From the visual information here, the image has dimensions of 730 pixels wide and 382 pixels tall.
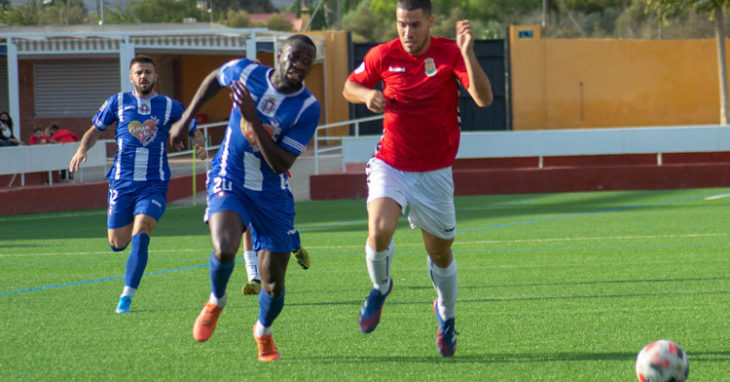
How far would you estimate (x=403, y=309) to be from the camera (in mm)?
7871

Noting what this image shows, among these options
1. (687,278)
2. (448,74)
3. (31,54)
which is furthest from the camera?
(31,54)

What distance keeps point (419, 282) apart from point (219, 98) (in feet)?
85.2

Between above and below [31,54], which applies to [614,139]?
below

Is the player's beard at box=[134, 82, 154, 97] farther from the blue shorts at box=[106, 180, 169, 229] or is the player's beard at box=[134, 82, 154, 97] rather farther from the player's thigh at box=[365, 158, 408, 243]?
the player's thigh at box=[365, 158, 408, 243]

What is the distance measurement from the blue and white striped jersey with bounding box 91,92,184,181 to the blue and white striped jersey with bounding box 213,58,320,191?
105 inches

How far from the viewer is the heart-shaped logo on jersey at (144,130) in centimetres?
856

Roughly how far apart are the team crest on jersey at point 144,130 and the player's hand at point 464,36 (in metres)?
3.59

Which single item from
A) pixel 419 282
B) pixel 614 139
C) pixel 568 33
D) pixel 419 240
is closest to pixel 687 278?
pixel 419 282

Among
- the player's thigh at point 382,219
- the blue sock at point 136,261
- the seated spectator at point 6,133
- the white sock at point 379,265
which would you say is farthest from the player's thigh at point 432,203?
the seated spectator at point 6,133

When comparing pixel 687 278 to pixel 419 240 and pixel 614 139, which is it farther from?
pixel 614 139

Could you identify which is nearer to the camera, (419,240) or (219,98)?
(419,240)

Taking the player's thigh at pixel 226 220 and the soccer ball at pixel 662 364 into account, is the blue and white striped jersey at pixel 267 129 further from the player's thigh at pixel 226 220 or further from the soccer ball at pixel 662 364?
the soccer ball at pixel 662 364

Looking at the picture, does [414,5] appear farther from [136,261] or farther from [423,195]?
[136,261]

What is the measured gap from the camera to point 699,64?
33.8 m
